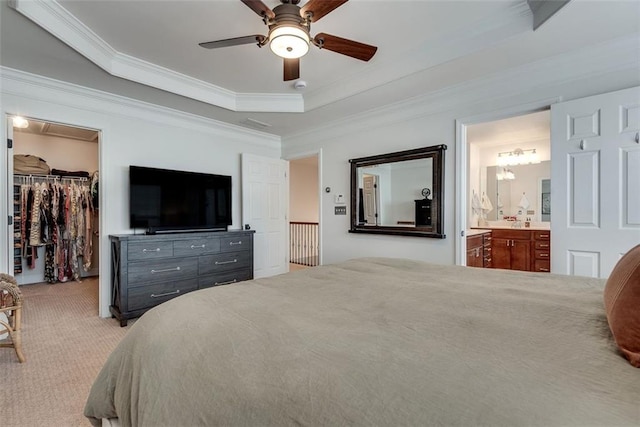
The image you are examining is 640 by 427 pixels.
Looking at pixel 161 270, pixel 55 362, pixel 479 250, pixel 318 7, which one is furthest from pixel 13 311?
pixel 479 250

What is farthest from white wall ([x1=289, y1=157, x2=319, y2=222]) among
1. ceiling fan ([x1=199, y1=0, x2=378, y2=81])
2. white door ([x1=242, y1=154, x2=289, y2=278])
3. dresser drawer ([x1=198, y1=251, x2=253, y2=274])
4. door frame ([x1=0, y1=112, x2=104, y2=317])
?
ceiling fan ([x1=199, y1=0, x2=378, y2=81])

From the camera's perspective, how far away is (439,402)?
1.98 feet

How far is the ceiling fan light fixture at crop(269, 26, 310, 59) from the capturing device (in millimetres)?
1897

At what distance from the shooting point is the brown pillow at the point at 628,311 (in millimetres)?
739

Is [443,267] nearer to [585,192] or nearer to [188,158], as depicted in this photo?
[585,192]

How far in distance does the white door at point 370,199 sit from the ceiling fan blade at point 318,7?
7.56 feet

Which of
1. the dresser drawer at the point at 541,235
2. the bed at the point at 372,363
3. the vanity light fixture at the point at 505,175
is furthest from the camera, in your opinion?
the vanity light fixture at the point at 505,175

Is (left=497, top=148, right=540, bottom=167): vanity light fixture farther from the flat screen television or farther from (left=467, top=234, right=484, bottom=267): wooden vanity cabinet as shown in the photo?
the flat screen television

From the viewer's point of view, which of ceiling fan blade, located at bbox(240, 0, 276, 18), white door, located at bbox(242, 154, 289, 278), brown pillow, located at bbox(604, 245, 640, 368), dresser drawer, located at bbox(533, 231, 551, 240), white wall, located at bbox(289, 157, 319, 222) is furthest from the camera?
white wall, located at bbox(289, 157, 319, 222)

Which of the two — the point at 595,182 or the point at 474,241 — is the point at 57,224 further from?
the point at 595,182

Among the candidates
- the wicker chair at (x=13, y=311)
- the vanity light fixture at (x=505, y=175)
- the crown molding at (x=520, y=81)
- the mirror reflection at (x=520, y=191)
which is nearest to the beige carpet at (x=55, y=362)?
the wicker chair at (x=13, y=311)

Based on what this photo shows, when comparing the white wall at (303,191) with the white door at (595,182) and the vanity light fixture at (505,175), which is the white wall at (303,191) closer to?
the vanity light fixture at (505,175)

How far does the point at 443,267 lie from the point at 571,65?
2.07 m

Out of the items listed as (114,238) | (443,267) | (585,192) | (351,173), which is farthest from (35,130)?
(585,192)
